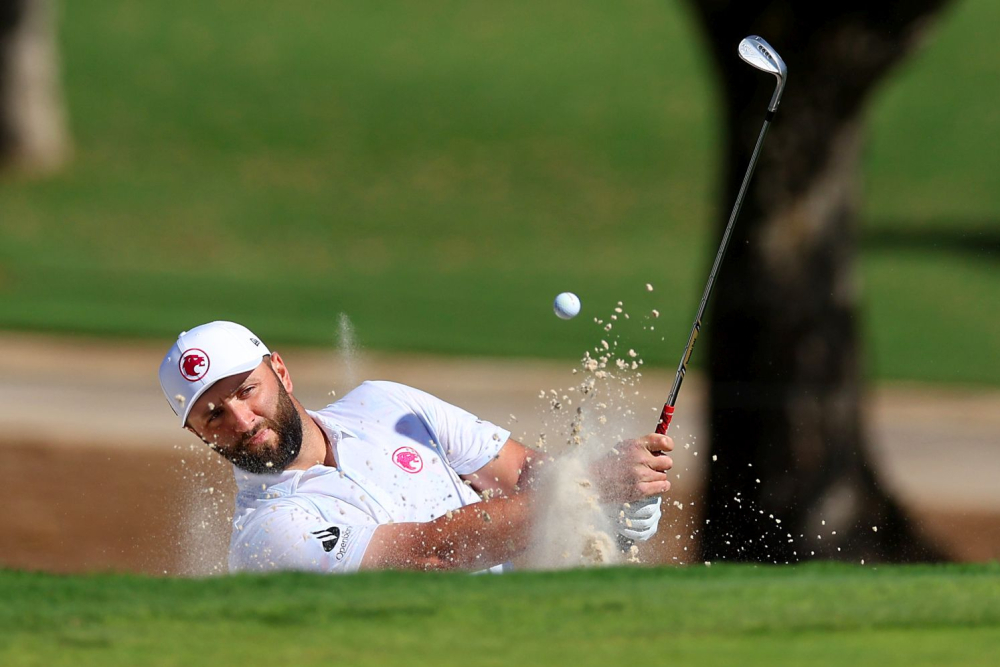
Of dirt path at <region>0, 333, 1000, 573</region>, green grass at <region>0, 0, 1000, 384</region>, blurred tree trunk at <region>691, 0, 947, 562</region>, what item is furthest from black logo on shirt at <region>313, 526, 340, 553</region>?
green grass at <region>0, 0, 1000, 384</region>

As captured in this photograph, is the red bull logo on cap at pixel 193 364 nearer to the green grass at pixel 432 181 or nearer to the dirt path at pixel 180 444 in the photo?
the dirt path at pixel 180 444

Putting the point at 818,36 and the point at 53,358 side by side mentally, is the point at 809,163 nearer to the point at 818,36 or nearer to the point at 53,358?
the point at 818,36

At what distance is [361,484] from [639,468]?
35.9 inches

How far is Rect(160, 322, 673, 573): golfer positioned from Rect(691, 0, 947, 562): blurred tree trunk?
9.41 feet

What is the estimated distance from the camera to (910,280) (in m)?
22.1

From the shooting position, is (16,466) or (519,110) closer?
(16,466)

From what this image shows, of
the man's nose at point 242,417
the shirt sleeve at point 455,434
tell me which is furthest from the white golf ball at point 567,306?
the man's nose at point 242,417

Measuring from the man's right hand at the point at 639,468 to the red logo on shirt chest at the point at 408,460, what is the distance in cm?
69

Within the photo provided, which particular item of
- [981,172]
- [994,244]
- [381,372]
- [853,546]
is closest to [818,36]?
[853,546]

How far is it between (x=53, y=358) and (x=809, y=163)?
9.15 metres

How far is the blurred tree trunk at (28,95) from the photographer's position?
77.6 ft

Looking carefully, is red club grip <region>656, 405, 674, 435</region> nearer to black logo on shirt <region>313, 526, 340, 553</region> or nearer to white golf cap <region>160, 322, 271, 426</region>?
black logo on shirt <region>313, 526, 340, 553</region>

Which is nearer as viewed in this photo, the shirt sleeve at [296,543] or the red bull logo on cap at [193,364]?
the shirt sleeve at [296,543]

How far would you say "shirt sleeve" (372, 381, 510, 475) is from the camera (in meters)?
5.22
